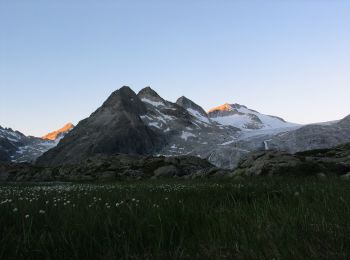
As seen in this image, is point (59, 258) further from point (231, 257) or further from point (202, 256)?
point (231, 257)

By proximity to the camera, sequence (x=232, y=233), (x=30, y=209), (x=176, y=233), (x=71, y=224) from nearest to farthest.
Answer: (x=232, y=233) → (x=176, y=233) → (x=71, y=224) → (x=30, y=209)

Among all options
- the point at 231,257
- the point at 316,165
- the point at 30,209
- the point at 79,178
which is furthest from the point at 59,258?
the point at 79,178

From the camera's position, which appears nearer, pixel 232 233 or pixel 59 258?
pixel 59 258

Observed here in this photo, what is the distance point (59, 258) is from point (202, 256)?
1.42 m

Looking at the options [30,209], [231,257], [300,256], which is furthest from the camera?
[30,209]

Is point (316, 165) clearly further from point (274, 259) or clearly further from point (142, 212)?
point (274, 259)

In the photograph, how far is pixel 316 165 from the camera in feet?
119

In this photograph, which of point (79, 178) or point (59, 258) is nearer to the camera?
point (59, 258)

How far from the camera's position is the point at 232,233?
4449 mm

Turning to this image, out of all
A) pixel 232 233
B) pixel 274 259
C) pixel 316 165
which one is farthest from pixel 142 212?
pixel 316 165

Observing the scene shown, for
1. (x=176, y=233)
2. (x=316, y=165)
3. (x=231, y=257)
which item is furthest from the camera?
(x=316, y=165)

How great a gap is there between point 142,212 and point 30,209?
2.61m

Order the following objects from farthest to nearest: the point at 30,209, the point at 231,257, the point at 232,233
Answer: the point at 30,209, the point at 232,233, the point at 231,257

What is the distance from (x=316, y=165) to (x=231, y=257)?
115 feet
